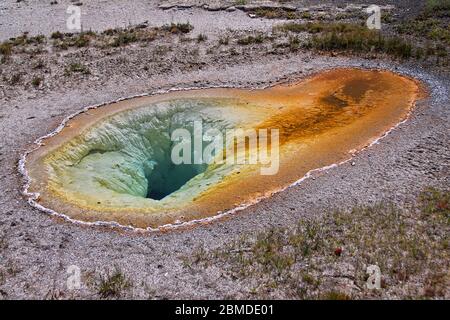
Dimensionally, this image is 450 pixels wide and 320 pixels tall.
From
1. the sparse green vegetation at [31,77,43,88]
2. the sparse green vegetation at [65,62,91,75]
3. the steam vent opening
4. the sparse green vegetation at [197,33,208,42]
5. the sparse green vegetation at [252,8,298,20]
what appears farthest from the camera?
the sparse green vegetation at [252,8,298,20]

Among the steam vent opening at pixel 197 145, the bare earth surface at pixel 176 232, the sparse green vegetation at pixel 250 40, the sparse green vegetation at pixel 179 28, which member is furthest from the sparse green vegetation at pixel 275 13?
the steam vent opening at pixel 197 145

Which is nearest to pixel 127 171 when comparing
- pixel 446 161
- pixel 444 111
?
pixel 446 161

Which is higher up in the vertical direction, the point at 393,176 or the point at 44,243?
the point at 393,176

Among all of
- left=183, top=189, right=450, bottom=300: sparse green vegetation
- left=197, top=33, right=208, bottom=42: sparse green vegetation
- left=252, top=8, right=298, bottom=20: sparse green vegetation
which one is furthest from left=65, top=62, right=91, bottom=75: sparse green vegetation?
left=183, top=189, right=450, bottom=300: sparse green vegetation

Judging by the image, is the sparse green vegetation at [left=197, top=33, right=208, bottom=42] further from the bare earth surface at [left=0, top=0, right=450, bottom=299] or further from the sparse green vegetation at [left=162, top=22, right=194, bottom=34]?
the bare earth surface at [left=0, top=0, right=450, bottom=299]

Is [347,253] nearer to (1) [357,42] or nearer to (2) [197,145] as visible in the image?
A: (2) [197,145]

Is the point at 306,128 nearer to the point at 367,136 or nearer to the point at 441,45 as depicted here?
the point at 367,136

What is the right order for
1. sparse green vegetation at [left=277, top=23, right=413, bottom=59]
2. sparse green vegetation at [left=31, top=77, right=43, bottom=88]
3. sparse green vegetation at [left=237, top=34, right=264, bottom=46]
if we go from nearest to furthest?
sparse green vegetation at [left=31, top=77, right=43, bottom=88] < sparse green vegetation at [left=277, top=23, right=413, bottom=59] < sparse green vegetation at [left=237, top=34, right=264, bottom=46]

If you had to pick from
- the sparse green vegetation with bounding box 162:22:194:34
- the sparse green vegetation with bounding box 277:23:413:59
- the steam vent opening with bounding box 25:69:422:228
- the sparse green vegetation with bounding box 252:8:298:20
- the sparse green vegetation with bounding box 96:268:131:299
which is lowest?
the sparse green vegetation with bounding box 96:268:131:299
